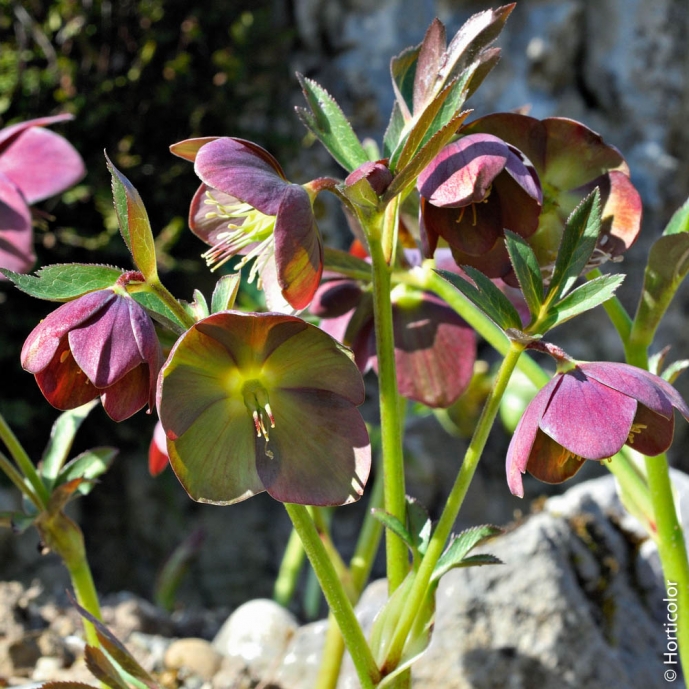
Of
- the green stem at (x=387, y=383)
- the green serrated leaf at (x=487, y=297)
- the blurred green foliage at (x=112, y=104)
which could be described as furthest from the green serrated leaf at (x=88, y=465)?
the blurred green foliage at (x=112, y=104)

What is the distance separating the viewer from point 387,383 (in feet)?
1.85

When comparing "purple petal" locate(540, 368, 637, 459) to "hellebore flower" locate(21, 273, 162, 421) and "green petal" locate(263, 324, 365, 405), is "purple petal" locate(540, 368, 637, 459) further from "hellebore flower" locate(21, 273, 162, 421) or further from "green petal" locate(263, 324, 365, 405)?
"hellebore flower" locate(21, 273, 162, 421)

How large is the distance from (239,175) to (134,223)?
7cm

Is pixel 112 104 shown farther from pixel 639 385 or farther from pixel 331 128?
pixel 639 385

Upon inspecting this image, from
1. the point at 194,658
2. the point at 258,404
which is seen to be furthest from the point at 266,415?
the point at 194,658

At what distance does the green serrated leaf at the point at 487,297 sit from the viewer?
509 millimetres

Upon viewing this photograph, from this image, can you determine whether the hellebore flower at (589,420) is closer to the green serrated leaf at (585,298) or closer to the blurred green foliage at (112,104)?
the green serrated leaf at (585,298)

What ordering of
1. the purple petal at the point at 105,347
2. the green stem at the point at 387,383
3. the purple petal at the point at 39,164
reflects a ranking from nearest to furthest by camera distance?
the purple petal at the point at 105,347, the green stem at the point at 387,383, the purple petal at the point at 39,164

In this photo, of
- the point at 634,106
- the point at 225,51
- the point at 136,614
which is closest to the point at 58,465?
the point at 136,614

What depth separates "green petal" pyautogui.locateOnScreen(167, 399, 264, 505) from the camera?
1.67 feet

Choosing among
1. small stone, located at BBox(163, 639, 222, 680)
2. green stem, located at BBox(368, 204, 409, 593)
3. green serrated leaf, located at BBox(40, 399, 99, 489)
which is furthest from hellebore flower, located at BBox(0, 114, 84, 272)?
small stone, located at BBox(163, 639, 222, 680)

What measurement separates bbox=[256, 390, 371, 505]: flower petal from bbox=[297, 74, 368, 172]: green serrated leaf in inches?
7.2

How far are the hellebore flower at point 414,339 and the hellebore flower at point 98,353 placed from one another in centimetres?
29

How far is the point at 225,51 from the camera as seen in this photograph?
6.73 ft
